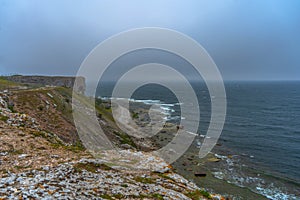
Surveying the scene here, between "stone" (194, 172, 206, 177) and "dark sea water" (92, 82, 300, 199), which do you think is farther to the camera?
"stone" (194, 172, 206, 177)

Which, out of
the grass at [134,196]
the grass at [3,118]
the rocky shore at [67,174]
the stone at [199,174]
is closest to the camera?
the rocky shore at [67,174]

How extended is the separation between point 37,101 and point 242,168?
136ft

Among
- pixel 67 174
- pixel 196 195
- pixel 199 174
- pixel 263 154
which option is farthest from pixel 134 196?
pixel 263 154

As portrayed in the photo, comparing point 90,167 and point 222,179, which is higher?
point 90,167

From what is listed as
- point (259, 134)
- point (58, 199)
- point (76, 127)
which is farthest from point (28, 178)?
point (259, 134)

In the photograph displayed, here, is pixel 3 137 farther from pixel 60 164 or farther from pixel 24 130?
pixel 60 164

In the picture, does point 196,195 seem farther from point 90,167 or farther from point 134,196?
point 90,167

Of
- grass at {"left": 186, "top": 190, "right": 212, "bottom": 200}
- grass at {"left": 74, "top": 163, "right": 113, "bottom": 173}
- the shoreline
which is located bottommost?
the shoreline

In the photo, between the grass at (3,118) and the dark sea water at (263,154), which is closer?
the grass at (3,118)

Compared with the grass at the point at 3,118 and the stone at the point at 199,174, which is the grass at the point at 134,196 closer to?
the grass at the point at 3,118

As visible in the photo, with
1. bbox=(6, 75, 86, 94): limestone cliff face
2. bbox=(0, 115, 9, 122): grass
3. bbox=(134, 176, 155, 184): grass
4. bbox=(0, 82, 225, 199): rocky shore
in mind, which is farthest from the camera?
bbox=(6, 75, 86, 94): limestone cliff face

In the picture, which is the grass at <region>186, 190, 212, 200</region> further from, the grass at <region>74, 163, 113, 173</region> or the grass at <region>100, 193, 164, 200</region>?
the grass at <region>74, 163, 113, 173</region>

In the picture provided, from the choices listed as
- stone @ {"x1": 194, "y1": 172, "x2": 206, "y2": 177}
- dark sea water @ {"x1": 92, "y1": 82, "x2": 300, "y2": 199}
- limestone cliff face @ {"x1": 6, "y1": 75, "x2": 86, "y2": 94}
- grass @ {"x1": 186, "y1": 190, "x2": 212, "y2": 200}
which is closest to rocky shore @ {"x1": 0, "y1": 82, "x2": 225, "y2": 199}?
grass @ {"x1": 186, "y1": 190, "x2": 212, "y2": 200}

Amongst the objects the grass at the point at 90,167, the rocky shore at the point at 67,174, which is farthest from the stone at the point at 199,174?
the grass at the point at 90,167
